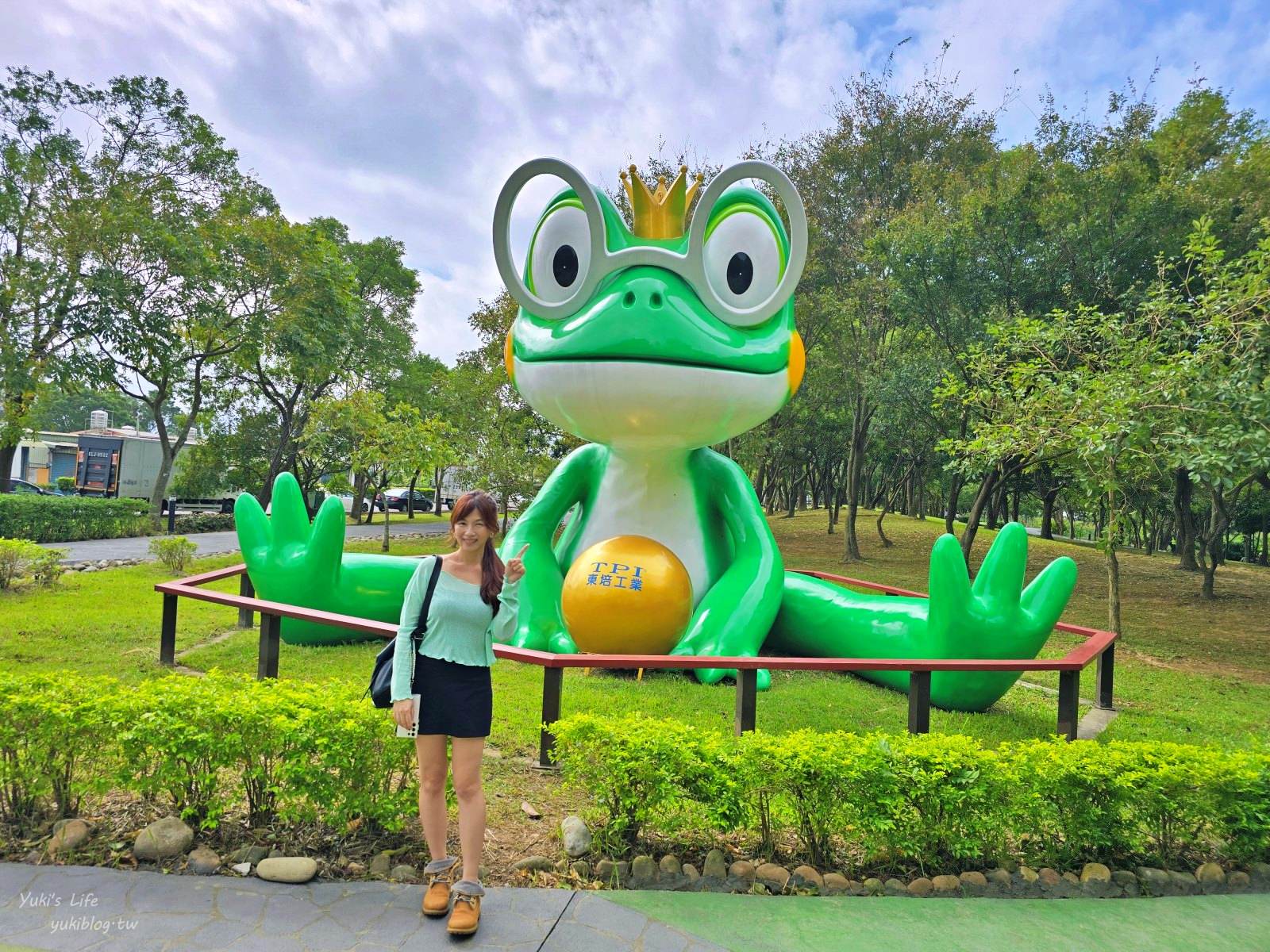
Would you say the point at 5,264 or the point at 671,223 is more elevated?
the point at 5,264

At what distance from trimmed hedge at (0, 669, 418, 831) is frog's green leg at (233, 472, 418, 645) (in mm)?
2729

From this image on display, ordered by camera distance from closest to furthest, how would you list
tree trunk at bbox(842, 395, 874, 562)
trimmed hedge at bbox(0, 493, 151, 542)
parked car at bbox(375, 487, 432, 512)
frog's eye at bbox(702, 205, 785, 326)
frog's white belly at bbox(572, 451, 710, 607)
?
frog's eye at bbox(702, 205, 785, 326), frog's white belly at bbox(572, 451, 710, 607), trimmed hedge at bbox(0, 493, 151, 542), tree trunk at bbox(842, 395, 874, 562), parked car at bbox(375, 487, 432, 512)

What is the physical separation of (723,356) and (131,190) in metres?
16.5

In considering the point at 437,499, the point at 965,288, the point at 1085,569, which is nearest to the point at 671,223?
the point at 965,288

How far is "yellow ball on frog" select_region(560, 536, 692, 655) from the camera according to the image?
504 centimetres

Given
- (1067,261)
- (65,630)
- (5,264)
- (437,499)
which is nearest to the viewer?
(65,630)

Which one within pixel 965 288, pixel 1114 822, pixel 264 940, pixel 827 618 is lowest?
pixel 264 940

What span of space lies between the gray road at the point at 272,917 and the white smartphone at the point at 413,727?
591mm

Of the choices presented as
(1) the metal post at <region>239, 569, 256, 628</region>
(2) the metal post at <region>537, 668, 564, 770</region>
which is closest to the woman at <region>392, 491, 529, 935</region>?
(2) the metal post at <region>537, 668, 564, 770</region>

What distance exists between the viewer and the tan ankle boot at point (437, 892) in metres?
2.39

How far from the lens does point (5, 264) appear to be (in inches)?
597

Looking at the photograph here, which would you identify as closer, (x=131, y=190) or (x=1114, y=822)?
(x=1114, y=822)

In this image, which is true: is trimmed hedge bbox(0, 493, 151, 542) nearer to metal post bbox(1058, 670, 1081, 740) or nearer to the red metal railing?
the red metal railing

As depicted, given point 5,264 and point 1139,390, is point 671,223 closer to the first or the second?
point 1139,390
